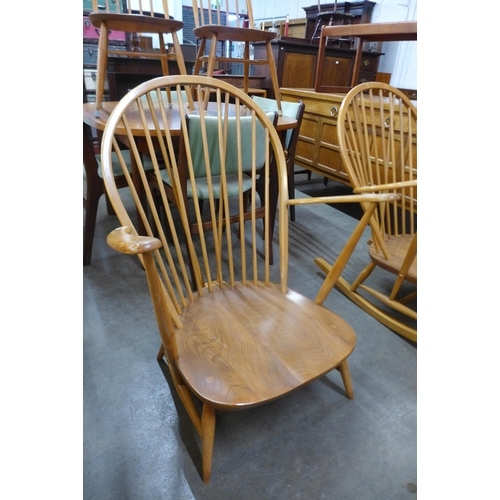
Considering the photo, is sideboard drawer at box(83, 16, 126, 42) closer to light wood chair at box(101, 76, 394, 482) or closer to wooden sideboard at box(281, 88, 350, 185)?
wooden sideboard at box(281, 88, 350, 185)

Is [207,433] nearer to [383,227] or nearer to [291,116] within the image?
[383,227]

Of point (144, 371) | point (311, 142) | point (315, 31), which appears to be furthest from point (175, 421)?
point (315, 31)

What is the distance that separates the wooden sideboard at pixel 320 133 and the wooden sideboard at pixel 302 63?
1.86ft

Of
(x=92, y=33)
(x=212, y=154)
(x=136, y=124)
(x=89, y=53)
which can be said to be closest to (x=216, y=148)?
(x=212, y=154)

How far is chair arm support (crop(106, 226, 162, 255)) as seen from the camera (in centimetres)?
56

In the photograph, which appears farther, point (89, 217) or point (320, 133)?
point (320, 133)

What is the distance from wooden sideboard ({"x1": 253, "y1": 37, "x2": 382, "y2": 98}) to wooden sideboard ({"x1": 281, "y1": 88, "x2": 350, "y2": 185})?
57cm

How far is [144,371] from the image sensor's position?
4.04ft

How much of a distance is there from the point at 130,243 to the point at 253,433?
785 millimetres

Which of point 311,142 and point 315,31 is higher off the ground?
point 315,31

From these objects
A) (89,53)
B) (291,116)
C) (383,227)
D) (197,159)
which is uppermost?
(89,53)

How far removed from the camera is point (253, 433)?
1.04 meters

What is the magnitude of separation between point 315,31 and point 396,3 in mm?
1071
